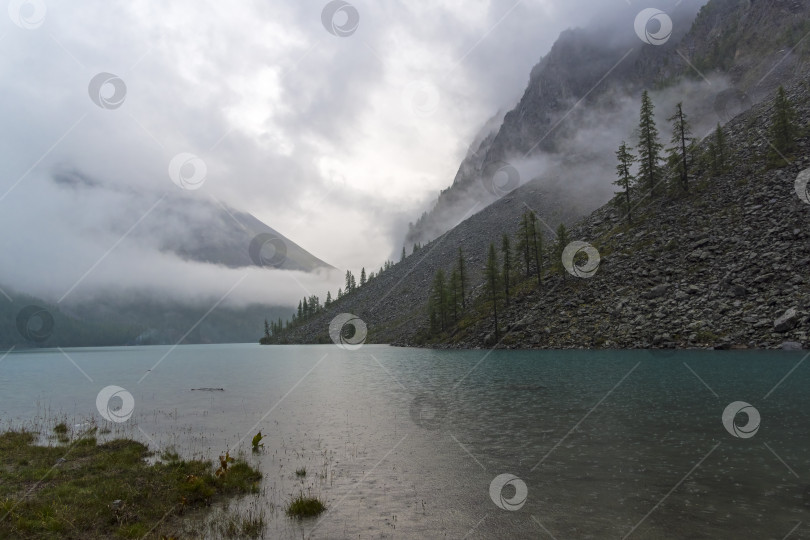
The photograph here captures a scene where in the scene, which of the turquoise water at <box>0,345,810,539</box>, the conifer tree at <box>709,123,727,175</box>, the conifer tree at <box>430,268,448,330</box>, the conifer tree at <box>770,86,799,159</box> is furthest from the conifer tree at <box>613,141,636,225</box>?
the turquoise water at <box>0,345,810,539</box>

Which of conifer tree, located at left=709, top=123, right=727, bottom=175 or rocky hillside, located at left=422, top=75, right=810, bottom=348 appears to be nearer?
rocky hillside, located at left=422, top=75, right=810, bottom=348

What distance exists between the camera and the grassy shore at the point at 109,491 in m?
12.7

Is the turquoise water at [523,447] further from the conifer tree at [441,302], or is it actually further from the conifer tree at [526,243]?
the conifer tree at [441,302]

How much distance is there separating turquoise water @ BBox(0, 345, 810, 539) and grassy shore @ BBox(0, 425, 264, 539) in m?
1.85

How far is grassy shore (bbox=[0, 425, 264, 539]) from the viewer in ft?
41.6

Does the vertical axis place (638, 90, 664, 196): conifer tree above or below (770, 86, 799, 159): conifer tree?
above

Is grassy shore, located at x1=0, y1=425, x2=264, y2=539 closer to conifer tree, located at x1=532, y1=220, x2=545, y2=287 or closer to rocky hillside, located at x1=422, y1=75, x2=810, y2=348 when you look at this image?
rocky hillside, located at x1=422, y1=75, x2=810, y2=348

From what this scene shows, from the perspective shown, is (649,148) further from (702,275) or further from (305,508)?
(305,508)

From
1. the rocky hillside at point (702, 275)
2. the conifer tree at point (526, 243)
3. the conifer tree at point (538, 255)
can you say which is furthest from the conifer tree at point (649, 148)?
the conifer tree at point (526, 243)

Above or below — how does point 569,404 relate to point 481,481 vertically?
above

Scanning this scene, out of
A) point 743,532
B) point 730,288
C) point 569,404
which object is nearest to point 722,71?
point 730,288

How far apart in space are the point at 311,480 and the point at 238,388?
36244 millimetres

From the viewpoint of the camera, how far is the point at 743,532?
10945mm

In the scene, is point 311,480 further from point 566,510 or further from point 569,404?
point 569,404
